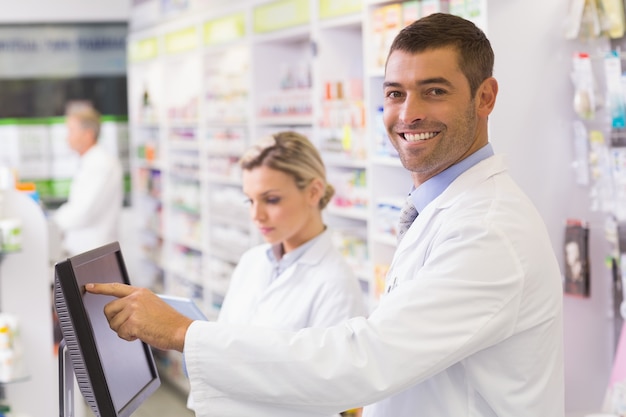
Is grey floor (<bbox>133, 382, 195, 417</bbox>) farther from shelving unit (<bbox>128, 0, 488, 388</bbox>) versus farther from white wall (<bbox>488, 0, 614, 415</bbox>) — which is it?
white wall (<bbox>488, 0, 614, 415</bbox>)

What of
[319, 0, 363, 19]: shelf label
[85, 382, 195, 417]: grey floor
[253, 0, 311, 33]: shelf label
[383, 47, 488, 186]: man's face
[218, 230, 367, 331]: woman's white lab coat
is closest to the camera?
[383, 47, 488, 186]: man's face

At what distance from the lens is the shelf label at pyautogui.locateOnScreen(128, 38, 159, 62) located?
861 cm

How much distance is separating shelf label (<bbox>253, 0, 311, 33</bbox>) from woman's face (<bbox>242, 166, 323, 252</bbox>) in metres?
2.51

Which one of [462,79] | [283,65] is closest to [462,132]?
[462,79]

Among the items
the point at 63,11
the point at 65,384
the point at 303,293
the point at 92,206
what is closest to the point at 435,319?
the point at 65,384

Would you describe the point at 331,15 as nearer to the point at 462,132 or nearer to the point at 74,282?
the point at 462,132

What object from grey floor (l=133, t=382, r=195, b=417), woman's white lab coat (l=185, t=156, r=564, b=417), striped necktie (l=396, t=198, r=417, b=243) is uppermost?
striped necktie (l=396, t=198, r=417, b=243)

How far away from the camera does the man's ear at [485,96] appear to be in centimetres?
202

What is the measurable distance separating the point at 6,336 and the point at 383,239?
1837 mm

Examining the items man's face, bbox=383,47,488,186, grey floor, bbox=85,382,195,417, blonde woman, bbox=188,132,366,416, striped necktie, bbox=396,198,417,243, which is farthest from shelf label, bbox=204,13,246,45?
man's face, bbox=383,47,488,186

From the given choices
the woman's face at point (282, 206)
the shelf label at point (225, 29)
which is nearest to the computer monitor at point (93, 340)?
the woman's face at point (282, 206)

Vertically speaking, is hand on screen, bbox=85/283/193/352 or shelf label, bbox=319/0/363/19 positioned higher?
shelf label, bbox=319/0/363/19

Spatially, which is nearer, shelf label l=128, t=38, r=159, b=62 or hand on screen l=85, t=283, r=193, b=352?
hand on screen l=85, t=283, r=193, b=352

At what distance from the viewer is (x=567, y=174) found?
3.91m
